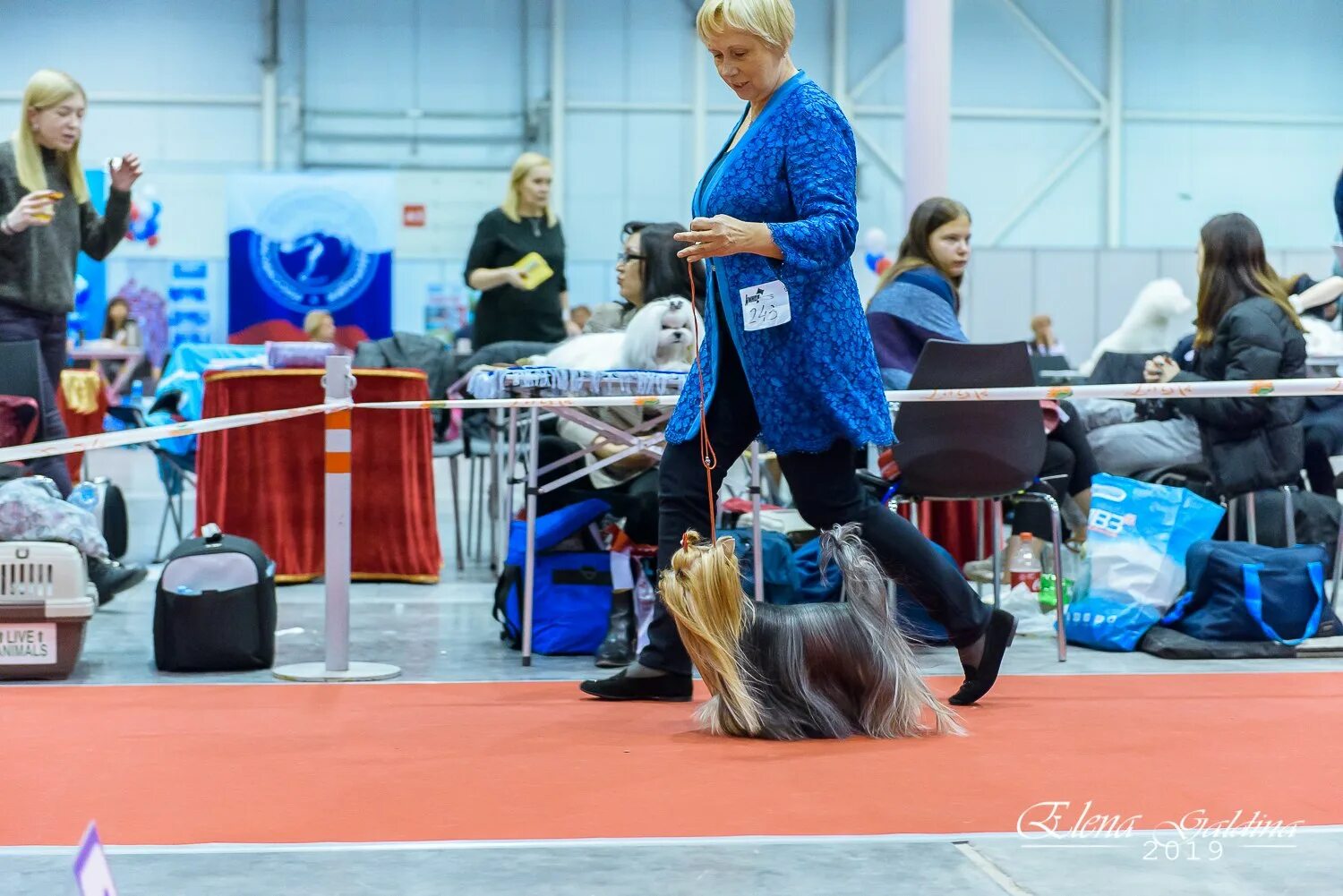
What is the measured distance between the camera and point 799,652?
2.59 m

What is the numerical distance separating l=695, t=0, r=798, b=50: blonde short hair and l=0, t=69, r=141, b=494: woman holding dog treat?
2.22 m

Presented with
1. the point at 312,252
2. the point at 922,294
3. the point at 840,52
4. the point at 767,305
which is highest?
the point at 840,52

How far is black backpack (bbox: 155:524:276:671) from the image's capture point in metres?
3.46

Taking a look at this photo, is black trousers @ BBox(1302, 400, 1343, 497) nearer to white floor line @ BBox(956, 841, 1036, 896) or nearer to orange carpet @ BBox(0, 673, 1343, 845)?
orange carpet @ BBox(0, 673, 1343, 845)

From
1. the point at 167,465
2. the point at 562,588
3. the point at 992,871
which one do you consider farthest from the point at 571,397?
the point at 167,465

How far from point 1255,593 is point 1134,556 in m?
0.29

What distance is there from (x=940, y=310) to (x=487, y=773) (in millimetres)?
2072

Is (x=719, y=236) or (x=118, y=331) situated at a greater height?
(x=118, y=331)

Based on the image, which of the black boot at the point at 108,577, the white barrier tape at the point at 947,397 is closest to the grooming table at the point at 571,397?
the white barrier tape at the point at 947,397

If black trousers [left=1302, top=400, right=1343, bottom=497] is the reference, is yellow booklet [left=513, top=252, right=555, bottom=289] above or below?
above

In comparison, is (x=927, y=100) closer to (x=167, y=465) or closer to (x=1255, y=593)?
(x=167, y=465)

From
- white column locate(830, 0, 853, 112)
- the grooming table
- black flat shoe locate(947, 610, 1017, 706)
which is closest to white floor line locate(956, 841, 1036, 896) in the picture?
black flat shoe locate(947, 610, 1017, 706)

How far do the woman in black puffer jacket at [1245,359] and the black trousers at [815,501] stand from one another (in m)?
1.55

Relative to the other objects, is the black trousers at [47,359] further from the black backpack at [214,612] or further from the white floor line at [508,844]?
the white floor line at [508,844]
